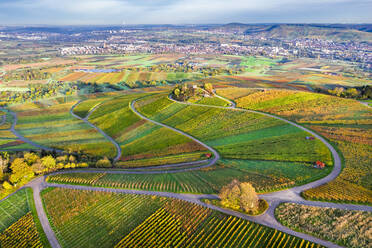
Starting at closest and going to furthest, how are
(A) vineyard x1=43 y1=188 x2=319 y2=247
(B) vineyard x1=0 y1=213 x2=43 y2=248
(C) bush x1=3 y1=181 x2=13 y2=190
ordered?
(A) vineyard x1=43 y1=188 x2=319 y2=247 → (B) vineyard x1=0 y1=213 x2=43 y2=248 → (C) bush x1=3 y1=181 x2=13 y2=190

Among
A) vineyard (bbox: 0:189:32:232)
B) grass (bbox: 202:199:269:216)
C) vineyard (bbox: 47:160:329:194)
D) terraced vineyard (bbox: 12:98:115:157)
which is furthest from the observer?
terraced vineyard (bbox: 12:98:115:157)

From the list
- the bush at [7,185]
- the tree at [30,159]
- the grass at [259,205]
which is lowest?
the bush at [7,185]

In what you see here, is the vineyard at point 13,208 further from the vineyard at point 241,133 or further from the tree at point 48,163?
the vineyard at point 241,133

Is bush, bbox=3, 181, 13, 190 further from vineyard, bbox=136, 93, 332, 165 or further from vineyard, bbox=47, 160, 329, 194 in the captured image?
vineyard, bbox=136, 93, 332, 165

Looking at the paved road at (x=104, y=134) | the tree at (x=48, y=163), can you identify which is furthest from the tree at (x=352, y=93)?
the tree at (x=48, y=163)

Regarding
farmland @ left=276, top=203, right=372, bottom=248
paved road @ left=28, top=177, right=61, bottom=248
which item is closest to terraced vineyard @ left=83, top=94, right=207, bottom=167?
paved road @ left=28, top=177, right=61, bottom=248

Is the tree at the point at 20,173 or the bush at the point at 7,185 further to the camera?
the tree at the point at 20,173

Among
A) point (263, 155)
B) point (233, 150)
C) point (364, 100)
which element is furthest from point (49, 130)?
point (364, 100)
